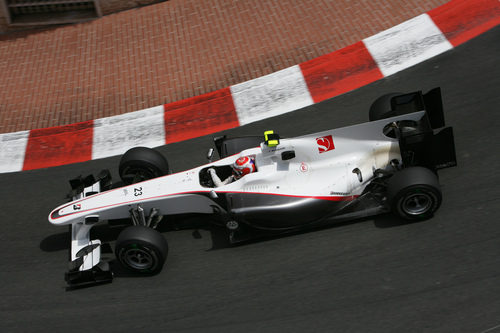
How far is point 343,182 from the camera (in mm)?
6230

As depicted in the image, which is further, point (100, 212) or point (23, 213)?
point (23, 213)

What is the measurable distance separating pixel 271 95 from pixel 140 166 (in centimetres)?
260

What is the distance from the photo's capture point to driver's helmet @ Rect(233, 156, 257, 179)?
6.45 metres

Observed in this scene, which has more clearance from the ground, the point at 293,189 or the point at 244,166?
the point at 244,166

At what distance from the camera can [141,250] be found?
6109 mm

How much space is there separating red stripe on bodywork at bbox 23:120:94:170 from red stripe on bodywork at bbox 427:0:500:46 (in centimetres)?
605

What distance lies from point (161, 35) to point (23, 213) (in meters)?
4.20

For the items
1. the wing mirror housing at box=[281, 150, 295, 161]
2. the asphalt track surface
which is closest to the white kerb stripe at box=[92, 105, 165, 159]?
the asphalt track surface

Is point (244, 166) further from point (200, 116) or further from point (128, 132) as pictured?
point (128, 132)

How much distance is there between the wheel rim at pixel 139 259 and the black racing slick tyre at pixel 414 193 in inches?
111

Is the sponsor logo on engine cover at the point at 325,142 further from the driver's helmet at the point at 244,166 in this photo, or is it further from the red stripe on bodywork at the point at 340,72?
the red stripe on bodywork at the point at 340,72

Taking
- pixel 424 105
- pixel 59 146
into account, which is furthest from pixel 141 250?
pixel 424 105

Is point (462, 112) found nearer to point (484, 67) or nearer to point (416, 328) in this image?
point (484, 67)

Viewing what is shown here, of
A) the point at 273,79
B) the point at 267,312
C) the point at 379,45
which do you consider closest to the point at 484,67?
the point at 379,45
